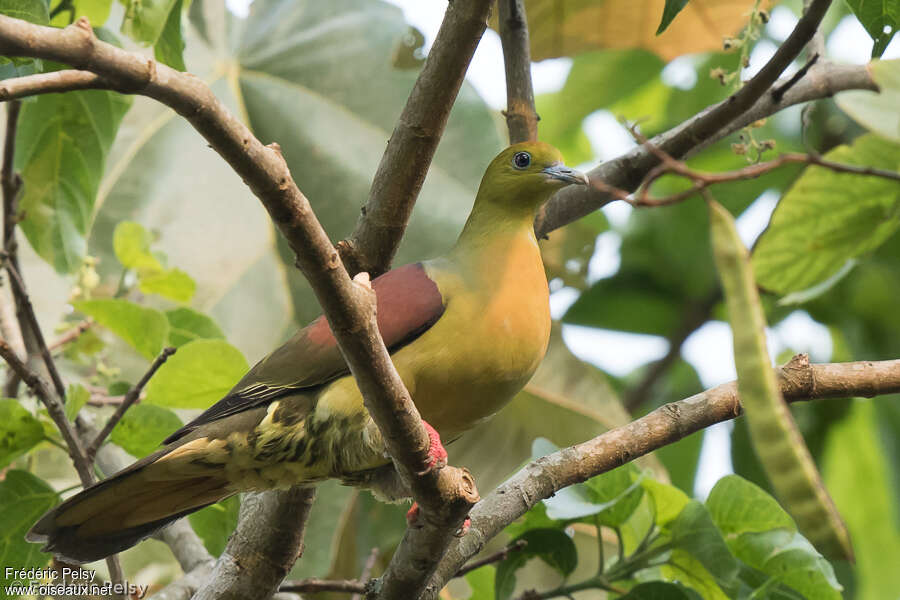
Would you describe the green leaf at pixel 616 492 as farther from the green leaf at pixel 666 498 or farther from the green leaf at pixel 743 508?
the green leaf at pixel 743 508

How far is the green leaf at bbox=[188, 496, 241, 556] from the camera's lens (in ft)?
10.3

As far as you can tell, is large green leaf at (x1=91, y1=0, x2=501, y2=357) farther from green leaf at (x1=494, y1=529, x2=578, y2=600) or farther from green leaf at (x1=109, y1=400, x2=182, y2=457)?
green leaf at (x1=494, y1=529, x2=578, y2=600)

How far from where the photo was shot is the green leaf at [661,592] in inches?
100

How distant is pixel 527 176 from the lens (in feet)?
10.2

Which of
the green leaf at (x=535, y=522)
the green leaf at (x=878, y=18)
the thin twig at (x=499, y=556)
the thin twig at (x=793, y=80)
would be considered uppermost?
the thin twig at (x=793, y=80)

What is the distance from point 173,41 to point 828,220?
6.36 feet

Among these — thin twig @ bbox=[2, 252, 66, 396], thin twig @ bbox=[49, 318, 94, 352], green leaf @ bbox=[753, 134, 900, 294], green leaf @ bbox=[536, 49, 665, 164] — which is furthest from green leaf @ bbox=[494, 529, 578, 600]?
green leaf @ bbox=[536, 49, 665, 164]

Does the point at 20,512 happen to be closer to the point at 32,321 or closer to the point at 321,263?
the point at 32,321

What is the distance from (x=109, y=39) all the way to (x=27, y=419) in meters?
1.11

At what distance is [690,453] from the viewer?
16.0ft

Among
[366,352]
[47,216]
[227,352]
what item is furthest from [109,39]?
[366,352]

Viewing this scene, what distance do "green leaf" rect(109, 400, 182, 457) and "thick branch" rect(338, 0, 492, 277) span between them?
702 mm

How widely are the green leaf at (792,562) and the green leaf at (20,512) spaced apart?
195 cm

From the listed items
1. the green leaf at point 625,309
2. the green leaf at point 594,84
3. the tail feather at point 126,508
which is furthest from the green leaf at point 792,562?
the green leaf at point 594,84
